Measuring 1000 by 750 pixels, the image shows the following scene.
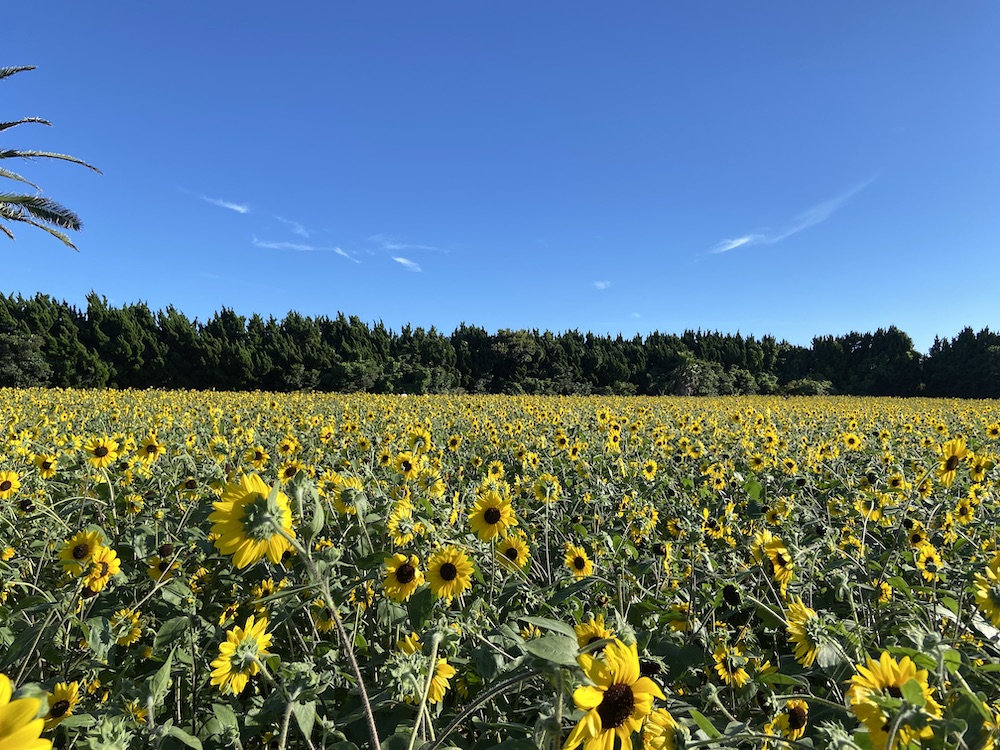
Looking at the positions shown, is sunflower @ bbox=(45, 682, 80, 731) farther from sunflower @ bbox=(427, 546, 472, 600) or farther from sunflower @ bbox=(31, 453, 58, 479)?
sunflower @ bbox=(31, 453, 58, 479)

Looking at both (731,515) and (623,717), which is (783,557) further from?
(623,717)

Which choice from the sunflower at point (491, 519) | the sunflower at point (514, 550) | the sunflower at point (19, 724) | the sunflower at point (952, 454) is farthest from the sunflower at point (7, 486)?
the sunflower at point (952, 454)

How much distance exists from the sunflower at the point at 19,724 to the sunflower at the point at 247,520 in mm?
408

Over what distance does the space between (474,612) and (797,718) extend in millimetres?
998

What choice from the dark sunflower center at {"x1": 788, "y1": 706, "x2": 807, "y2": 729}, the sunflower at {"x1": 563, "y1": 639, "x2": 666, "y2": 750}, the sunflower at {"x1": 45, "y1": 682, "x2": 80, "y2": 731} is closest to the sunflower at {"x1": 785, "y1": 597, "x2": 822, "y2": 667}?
the dark sunflower center at {"x1": 788, "y1": 706, "x2": 807, "y2": 729}

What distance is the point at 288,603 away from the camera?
1753mm

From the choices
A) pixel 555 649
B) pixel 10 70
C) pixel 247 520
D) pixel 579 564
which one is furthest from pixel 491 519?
pixel 10 70

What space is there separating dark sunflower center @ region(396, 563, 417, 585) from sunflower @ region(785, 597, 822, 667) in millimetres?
1200

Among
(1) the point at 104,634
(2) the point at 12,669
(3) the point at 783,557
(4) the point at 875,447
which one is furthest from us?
(4) the point at 875,447

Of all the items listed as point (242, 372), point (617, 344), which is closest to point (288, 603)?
point (242, 372)

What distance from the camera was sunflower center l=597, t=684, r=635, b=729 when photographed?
0.97m

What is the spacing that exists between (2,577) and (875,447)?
8231 millimetres

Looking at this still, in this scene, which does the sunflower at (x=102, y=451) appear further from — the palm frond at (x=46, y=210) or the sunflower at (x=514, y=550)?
the palm frond at (x=46, y=210)

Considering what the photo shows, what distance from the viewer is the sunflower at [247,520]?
1075 millimetres
